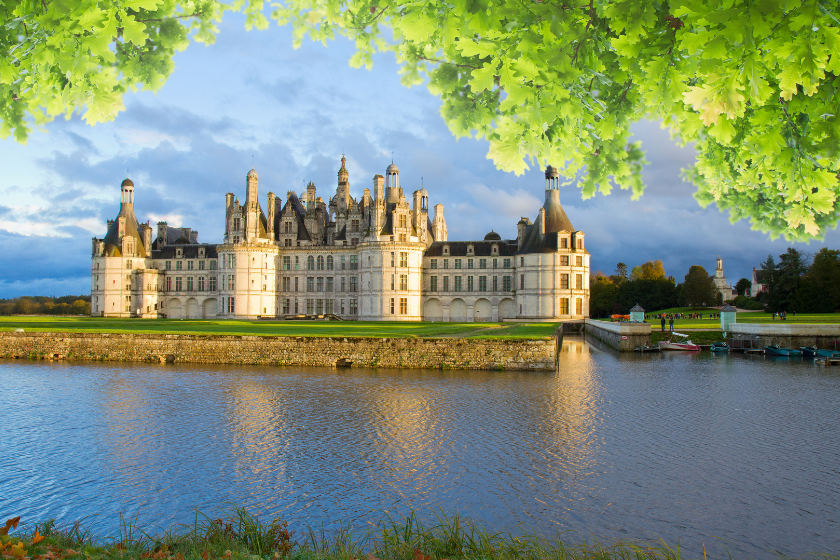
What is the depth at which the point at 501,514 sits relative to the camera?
31.3 ft

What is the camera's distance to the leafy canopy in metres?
4.21

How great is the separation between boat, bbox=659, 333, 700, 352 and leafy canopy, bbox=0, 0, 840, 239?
3471 centimetres

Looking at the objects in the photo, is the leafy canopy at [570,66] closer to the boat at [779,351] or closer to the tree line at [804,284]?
the boat at [779,351]

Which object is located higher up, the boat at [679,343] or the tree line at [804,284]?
the tree line at [804,284]

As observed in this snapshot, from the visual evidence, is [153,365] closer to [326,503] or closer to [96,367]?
[96,367]

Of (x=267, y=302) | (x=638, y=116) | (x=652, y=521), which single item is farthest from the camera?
(x=267, y=302)

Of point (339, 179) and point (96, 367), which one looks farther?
point (339, 179)

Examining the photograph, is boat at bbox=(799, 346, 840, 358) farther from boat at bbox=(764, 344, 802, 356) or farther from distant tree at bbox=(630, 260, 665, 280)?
distant tree at bbox=(630, 260, 665, 280)

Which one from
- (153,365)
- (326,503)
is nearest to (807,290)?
(153,365)

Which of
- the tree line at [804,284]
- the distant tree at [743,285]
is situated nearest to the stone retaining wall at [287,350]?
the tree line at [804,284]

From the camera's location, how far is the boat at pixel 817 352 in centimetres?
3301

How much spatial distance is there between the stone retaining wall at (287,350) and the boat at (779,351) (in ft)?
58.5

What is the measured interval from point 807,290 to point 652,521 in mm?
70625

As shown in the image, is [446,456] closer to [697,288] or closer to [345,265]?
[345,265]
